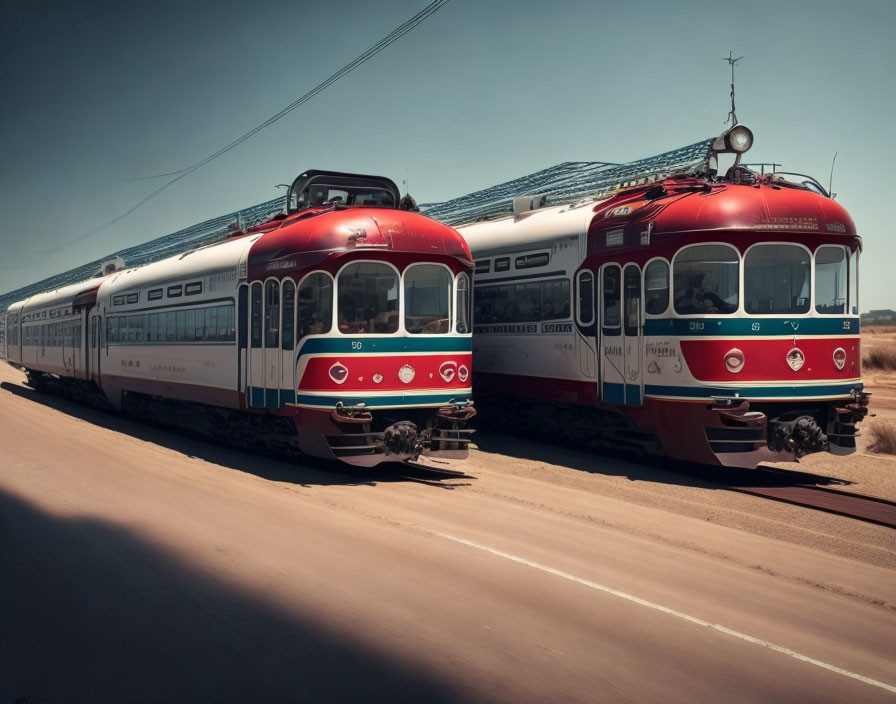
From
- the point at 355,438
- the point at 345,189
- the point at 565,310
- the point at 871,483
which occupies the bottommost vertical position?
the point at 871,483

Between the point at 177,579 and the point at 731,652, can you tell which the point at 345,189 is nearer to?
the point at 177,579

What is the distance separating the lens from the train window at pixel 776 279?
11.7m

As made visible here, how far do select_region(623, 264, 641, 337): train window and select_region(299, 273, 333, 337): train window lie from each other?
4.37m

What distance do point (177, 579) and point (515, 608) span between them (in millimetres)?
2682

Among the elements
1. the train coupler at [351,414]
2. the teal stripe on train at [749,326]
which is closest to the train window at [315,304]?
the train coupler at [351,414]

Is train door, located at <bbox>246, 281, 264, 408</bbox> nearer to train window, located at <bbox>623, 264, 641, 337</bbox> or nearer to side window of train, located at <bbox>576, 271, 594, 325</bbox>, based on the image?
side window of train, located at <bbox>576, 271, 594, 325</bbox>

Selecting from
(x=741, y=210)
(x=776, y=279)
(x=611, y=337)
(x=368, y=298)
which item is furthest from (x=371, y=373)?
(x=776, y=279)


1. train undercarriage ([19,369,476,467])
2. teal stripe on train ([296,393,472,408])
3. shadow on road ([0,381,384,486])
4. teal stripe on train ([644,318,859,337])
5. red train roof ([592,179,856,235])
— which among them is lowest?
shadow on road ([0,381,384,486])

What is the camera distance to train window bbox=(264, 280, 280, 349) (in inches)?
485

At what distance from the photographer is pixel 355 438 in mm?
11445

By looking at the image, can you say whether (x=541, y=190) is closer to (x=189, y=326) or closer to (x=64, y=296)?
(x=189, y=326)

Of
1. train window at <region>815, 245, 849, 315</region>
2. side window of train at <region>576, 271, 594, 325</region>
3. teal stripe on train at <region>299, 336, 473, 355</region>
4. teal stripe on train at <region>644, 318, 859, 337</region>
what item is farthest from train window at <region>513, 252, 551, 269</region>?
train window at <region>815, 245, 849, 315</region>

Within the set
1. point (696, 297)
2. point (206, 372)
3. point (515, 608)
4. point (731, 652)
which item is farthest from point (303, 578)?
point (206, 372)

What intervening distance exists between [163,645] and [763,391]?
878 centimetres
